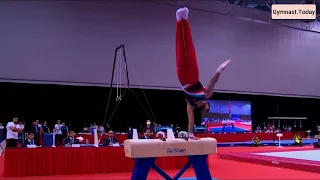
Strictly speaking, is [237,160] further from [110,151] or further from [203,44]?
[203,44]

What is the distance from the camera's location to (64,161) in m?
7.65

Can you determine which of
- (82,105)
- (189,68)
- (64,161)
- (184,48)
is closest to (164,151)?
(189,68)

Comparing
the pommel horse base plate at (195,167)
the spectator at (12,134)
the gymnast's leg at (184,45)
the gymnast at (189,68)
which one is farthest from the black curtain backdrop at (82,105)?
the gymnast's leg at (184,45)

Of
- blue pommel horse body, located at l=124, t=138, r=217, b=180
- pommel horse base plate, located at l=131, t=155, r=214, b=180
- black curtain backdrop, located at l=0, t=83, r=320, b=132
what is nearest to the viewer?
blue pommel horse body, located at l=124, t=138, r=217, b=180

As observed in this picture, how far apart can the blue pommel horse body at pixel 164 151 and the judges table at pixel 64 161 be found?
289 centimetres

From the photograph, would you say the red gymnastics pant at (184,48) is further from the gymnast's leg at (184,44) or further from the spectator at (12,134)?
the spectator at (12,134)

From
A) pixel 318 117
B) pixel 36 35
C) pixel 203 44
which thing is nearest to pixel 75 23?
pixel 36 35

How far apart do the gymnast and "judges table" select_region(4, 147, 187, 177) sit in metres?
3.15

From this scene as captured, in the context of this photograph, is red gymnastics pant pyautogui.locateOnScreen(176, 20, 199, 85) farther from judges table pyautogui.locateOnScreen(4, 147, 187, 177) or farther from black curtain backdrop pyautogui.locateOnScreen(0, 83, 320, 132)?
black curtain backdrop pyautogui.locateOnScreen(0, 83, 320, 132)

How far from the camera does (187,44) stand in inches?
188

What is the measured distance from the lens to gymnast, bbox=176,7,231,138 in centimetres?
480

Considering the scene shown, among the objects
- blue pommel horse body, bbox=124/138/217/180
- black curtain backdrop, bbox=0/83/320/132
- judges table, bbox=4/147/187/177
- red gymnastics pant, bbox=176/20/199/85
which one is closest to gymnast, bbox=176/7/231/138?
red gymnastics pant, bbox=176/20/199/85

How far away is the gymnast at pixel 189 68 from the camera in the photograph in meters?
4.80

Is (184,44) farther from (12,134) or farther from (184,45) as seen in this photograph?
(12,134)
